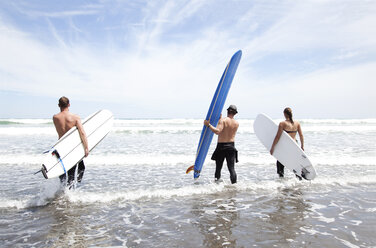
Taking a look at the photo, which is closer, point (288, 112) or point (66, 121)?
point (66, 121)

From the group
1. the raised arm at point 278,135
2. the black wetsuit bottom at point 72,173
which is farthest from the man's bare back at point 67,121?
the raised arm at point 278,135

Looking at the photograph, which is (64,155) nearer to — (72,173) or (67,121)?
(72,173)

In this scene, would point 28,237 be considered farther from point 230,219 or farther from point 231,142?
point 231,142

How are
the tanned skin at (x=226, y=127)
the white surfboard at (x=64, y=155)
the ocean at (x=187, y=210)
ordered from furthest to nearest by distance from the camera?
the tanned skin at (x=226, y=127) → the white surfboard at (x=64, y=155) → the ocean at (x=187, y=210)

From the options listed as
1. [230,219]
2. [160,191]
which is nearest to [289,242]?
[230,219]

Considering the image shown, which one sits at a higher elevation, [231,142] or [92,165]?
[231,142]

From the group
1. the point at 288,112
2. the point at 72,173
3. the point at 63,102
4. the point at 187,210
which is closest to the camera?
the point at 187,210

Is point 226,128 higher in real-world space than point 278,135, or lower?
higher

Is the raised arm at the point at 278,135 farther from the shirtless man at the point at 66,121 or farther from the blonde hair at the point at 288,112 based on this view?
the shirtless man at the point at 66,121

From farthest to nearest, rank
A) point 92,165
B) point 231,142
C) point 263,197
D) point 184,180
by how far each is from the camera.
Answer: point 92,165, point 184,180, point 231,142, point 263,197

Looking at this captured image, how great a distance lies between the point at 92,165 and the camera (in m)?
8.32

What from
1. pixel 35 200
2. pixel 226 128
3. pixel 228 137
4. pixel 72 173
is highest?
pixel 226 128

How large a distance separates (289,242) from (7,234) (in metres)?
3.48

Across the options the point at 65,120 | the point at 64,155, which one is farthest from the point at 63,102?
the point at 64,155
